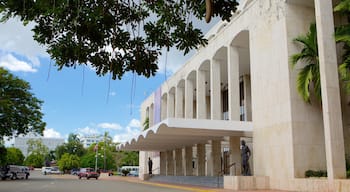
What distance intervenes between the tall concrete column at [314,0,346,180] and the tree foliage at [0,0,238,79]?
1091 cm

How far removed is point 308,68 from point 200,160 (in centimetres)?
1444

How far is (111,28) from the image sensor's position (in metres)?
5.30

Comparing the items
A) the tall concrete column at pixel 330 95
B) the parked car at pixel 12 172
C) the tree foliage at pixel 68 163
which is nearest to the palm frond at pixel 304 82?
the tall concrete column at pixel 330 95

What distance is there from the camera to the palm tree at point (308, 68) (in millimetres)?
16875

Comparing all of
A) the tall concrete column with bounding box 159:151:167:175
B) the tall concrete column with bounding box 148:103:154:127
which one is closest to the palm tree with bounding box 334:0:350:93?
the tall concrete column with bounding box 159:151:167:175

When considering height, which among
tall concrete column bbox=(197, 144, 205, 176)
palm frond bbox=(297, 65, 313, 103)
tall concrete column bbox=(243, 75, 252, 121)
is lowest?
tall concrete column bbox=(197, 144, 205, 176)

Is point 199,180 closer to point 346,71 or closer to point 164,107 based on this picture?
point 346,71

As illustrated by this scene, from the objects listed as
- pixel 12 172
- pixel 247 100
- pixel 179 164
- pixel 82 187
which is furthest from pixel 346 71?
pixel 12 172

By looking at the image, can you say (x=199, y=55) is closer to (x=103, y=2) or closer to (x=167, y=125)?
(x=167, y=125)

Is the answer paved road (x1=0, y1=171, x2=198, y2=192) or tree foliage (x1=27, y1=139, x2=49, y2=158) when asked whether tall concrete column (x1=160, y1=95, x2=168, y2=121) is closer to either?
paved road (x1=0, y1=171, x2=198, y2=192)

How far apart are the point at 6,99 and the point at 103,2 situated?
3057 centimetres

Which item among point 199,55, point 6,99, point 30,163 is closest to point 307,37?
point 199,55

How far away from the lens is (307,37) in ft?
56.9

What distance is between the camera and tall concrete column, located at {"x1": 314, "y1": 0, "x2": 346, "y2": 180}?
14.5 m
